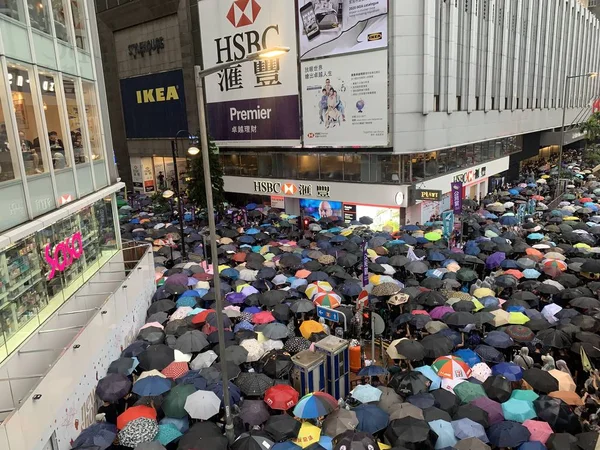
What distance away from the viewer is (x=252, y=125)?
30500 millimetres

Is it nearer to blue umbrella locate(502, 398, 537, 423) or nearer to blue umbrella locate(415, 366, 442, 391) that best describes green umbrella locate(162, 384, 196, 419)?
blue umbrella locate(415, 366, 442, 391)

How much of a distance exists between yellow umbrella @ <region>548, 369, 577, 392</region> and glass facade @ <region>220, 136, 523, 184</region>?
16367mm

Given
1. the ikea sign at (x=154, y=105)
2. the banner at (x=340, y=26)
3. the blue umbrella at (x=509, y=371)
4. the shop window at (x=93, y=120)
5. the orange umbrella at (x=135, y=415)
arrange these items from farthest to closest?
the ikea sign at (x=154, y=105) → the banner at (x=340, y=26) → the shop window at (x=93, y=120) → the blue umbrella at (x=509, y=371) → the orange umbrella at (x=135, y=415)

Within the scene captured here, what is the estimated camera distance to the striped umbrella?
35.2 feet

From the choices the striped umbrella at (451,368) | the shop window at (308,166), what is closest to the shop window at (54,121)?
the striped umbrella at (451,368)

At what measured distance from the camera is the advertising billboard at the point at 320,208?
29361 mm

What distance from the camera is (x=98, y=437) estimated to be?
8.99 metres

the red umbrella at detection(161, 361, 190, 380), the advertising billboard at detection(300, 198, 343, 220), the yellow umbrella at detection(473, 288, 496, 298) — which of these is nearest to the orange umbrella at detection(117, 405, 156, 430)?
the red umbrella at detection(161, 361, 190, 380)

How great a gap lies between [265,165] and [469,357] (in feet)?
73.3

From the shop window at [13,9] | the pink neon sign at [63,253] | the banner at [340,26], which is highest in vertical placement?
the banner at [340,26]

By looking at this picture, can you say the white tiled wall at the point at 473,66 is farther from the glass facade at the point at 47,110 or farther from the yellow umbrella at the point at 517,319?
the glass facade at the point at 47,110

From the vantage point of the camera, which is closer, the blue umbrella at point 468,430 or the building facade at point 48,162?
the blue umbrella at point 468,430

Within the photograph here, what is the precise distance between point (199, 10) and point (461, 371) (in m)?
28.5

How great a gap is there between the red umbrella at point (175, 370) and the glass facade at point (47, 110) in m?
4.58
